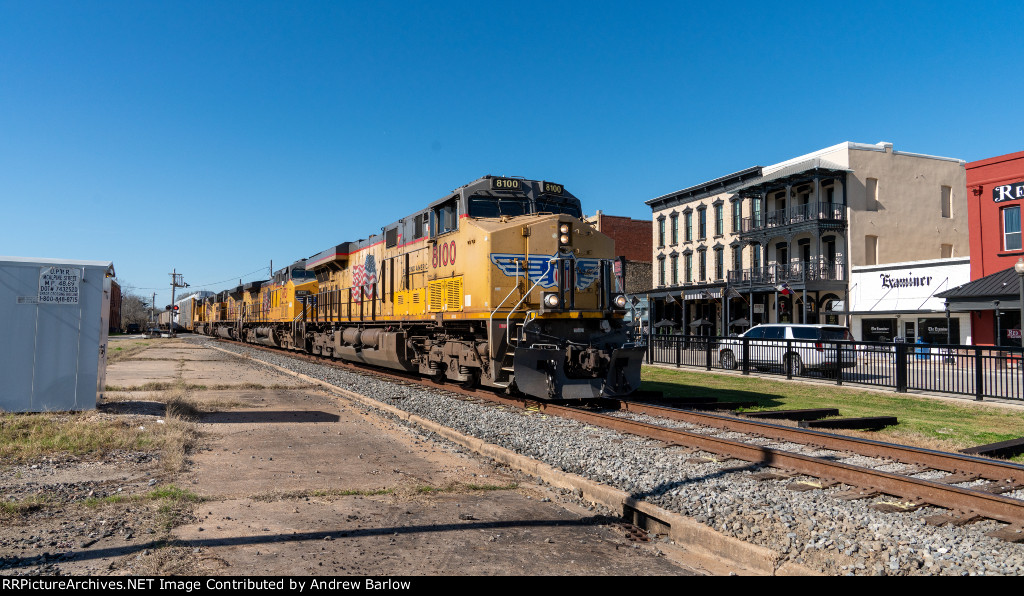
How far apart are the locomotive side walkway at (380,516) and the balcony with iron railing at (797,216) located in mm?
30471

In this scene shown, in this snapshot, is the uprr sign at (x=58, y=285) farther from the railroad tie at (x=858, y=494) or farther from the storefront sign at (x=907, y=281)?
the storefront sign at (x=907, y=281)

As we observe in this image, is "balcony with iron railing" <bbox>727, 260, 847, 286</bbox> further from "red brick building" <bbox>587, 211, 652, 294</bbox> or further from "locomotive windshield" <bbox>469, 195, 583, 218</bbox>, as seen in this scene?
"locomotive windshield" <bbox>469, 195, 583, 218</bbox>

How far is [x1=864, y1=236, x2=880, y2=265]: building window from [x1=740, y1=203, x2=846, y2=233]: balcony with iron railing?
2.00 m

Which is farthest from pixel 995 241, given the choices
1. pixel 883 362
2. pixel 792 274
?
pixel 883 362

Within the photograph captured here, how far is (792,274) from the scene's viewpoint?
34.8 m

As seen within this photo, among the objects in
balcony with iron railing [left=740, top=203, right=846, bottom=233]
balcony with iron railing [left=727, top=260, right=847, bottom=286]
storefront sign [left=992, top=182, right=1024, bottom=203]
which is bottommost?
balcony with iron railing [left=727, top=260, right=847, bottom=286]

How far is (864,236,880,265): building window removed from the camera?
33500mm

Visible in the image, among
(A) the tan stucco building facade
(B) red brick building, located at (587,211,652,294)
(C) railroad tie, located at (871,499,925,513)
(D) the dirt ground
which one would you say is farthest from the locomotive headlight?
(B) red brick building, located at (587,211,652,294)

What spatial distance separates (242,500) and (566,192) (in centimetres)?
914

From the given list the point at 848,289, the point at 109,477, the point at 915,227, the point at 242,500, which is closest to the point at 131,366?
the point at 109,477

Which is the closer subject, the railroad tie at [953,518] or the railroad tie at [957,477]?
the railroad tie at [953,518]

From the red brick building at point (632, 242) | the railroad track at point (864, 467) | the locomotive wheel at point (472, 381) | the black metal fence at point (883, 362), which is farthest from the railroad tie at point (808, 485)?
the red brick building at point (632, 242)

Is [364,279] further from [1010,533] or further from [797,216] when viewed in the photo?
[797,216]

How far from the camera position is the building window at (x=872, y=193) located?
33531 mm
